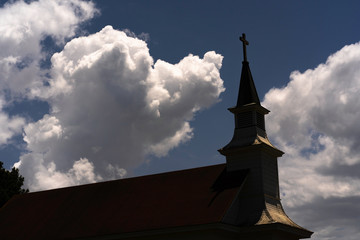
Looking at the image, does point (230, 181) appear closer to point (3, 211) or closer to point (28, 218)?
point (28, 218)

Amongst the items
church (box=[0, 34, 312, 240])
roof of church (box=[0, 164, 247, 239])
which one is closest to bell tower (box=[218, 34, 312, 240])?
church (box=[0, 34, 312, 240])

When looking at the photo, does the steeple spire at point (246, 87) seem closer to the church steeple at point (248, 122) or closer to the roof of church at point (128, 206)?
the church steeple at point (248, 122)

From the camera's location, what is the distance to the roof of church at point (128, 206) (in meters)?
35.2

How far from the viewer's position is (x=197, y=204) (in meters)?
35.5

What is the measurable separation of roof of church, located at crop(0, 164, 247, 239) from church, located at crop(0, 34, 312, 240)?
7cm

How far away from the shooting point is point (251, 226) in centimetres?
3419

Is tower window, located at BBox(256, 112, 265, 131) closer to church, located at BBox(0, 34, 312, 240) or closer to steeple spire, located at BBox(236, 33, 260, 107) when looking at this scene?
church, located at BBox(0, 34, 312, 240)

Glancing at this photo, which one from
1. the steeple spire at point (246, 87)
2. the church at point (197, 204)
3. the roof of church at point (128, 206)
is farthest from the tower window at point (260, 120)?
the roof of church at point (128, 206)

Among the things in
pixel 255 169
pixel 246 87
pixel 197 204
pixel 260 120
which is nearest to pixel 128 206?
pixel 197 204

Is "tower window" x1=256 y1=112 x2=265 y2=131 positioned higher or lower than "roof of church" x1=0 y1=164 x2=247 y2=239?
higher

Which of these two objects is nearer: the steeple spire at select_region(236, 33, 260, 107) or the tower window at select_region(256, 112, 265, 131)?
the tower window at select_region(256, 112, 265, 131)

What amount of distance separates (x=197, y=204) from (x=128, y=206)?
6169 mm

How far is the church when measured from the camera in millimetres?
34188

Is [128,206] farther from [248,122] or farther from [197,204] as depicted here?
[248,122]
